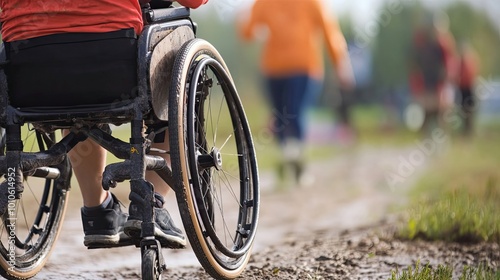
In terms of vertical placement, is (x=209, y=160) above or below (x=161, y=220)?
above

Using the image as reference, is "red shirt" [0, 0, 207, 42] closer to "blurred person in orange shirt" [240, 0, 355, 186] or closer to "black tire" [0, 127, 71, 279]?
"black tire" [0, 127, 71, 279]

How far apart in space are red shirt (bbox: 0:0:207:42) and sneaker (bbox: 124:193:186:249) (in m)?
0.51

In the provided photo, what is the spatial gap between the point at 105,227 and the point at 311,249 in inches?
50.7

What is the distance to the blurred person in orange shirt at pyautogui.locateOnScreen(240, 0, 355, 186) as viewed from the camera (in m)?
8.74

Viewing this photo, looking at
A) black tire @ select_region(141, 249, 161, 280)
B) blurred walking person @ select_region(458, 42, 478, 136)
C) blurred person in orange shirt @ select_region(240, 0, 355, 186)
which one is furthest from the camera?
blurred walking person @ select_region(458, 42, 478, 136)

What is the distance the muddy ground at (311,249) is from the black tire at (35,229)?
0.15 metres

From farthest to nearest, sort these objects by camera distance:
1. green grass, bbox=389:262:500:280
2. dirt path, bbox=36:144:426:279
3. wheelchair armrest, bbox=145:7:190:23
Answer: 1. dirt path, bbox=36:144:426:279
2. green grass, bbox=389:262:500:280
3. wheelchair armrest, bbox=145:7:190:23

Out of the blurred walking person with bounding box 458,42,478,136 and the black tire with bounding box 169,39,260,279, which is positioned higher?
the blurred walking person with bounding box 458,42,478,136

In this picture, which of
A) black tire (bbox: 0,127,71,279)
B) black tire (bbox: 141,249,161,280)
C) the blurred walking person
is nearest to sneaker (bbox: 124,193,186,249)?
black tire (bbox: 141,249,161,280)

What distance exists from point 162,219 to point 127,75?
1.72 feet

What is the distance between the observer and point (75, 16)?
3.20 metres

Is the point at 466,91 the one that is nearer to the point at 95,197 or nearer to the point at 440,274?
the point at 440,274

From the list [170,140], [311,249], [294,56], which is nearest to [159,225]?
[170,140]

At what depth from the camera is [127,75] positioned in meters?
3.17
